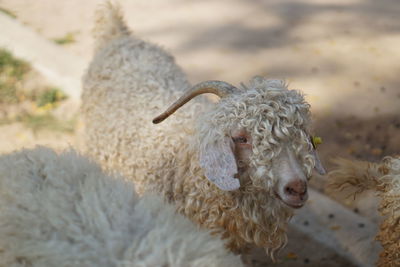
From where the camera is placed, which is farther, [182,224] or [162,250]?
[182,224]

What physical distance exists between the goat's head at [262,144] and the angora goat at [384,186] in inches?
23.4

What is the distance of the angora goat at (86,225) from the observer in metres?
1.67

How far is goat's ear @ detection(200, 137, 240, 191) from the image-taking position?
248cm

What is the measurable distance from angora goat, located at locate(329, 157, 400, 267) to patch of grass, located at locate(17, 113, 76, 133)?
338 cm

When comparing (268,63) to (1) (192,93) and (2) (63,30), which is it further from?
(1) (192,93)

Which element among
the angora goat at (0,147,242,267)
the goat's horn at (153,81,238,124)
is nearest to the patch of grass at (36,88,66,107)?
the goat's horn at (153,81,238,124)

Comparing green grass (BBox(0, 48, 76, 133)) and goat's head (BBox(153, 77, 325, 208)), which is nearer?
goat's head (BBox(153, 77, 325, 208))

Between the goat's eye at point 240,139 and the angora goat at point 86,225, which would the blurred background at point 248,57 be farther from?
the angora goat at point 86,225

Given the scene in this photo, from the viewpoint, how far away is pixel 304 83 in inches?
254

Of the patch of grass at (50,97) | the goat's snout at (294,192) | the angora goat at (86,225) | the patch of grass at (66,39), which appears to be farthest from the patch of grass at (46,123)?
the goat's snout at (294,192)

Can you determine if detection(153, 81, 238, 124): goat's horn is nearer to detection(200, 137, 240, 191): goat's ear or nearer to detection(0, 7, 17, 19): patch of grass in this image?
detection(200, 137, 240, 191): goat's ear

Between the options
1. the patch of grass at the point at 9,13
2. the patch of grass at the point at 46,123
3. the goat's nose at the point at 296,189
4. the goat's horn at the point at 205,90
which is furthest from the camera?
the patch of grass at the point at 9,13

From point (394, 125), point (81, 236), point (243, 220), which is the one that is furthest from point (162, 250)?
point (394, 125)

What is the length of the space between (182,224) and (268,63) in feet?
18.2
